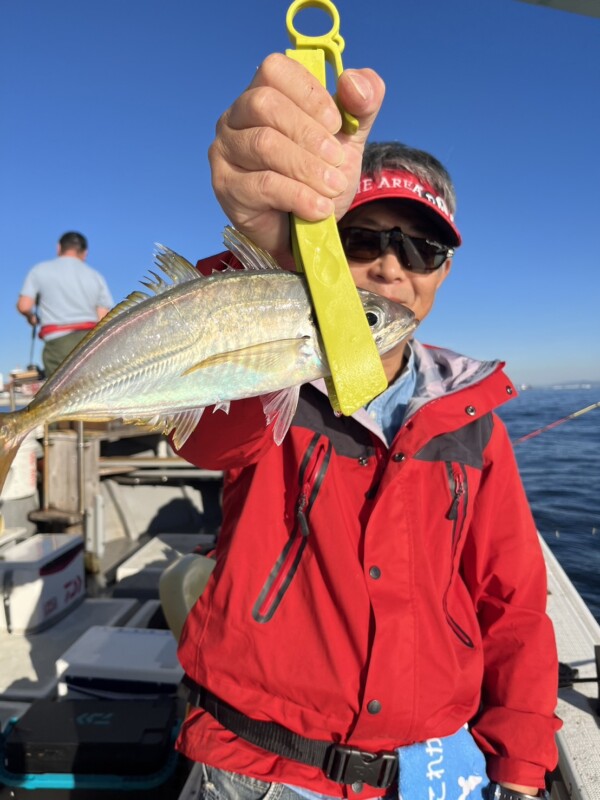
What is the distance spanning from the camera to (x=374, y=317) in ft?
5.42

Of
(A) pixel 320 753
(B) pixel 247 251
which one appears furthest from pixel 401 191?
(A) pixel 320 753

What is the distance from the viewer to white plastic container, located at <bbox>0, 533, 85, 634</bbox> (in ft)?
16.9

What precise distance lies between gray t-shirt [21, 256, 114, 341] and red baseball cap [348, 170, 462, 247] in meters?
6.33

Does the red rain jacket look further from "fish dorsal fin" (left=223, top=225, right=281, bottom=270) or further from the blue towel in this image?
"fish dorsal fin" (left=223, top=225, right=281, bottom=270)

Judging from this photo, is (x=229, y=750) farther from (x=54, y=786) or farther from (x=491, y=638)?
(x=54, y=786)

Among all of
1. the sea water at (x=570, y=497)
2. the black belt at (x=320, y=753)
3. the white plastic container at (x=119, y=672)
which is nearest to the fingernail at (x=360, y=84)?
the black belt at (x=320, y=753)

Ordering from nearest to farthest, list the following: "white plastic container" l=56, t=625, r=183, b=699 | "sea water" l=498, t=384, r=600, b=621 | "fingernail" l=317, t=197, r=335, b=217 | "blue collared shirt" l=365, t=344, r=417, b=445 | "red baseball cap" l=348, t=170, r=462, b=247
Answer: "fingernail" l=317, t=197, r=335, b=217, "red baseball cap" l=348, t=170, r=462, b=247, "blue collared shirt" l=365, t=344, r=417, b=445, "white plastic container" l=56, t=625, r=183, b=699, "sea water" l=498, t=384, r=600, b=621

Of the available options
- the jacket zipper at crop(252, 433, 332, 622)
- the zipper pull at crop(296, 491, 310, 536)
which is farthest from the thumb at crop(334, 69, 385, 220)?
the zipper pull at crop(296, 491, 310, 536)

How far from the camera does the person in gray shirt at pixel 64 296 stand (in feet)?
25.4

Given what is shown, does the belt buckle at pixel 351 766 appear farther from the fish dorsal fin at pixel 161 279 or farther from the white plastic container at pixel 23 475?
the white plastic container at pixel 23 475

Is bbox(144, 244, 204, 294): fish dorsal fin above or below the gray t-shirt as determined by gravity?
below

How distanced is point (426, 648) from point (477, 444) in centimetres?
97

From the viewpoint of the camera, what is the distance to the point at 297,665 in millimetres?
2145

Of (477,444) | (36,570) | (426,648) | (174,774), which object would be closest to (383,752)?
(426,648)
